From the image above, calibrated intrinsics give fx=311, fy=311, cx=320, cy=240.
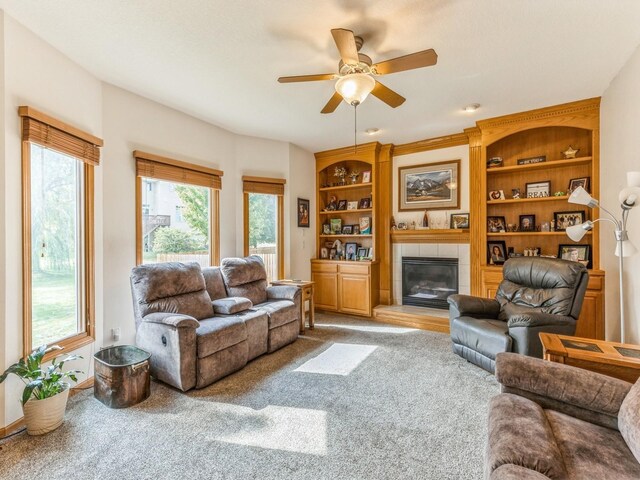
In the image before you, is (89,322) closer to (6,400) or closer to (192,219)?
(6,400)

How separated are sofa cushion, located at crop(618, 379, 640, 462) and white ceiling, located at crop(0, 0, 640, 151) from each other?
2228 mm

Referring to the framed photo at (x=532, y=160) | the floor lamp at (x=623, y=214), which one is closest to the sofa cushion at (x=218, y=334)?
the floor lamp at (x=623, y=214)

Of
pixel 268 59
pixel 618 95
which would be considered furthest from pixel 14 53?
pixel 618 95

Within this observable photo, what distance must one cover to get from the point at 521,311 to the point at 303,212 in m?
3.32

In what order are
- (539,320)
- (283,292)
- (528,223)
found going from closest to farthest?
(539,320), (283,292), (528,223)

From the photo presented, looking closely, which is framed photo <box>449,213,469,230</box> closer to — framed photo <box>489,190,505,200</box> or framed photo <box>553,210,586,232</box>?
framed photo <box>489,190,505,200</box>

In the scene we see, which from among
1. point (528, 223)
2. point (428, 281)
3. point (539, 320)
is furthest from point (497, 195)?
point (539, 320)

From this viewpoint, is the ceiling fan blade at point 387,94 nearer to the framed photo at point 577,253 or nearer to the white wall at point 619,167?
the white wall at point 619,167

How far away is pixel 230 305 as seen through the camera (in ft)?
10.6

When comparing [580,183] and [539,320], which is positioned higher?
[580,183]

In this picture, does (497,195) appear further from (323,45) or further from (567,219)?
(323,45)

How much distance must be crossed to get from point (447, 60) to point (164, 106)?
296 cm

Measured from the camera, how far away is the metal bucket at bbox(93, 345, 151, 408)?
2.30m

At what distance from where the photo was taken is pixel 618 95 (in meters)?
2.88
